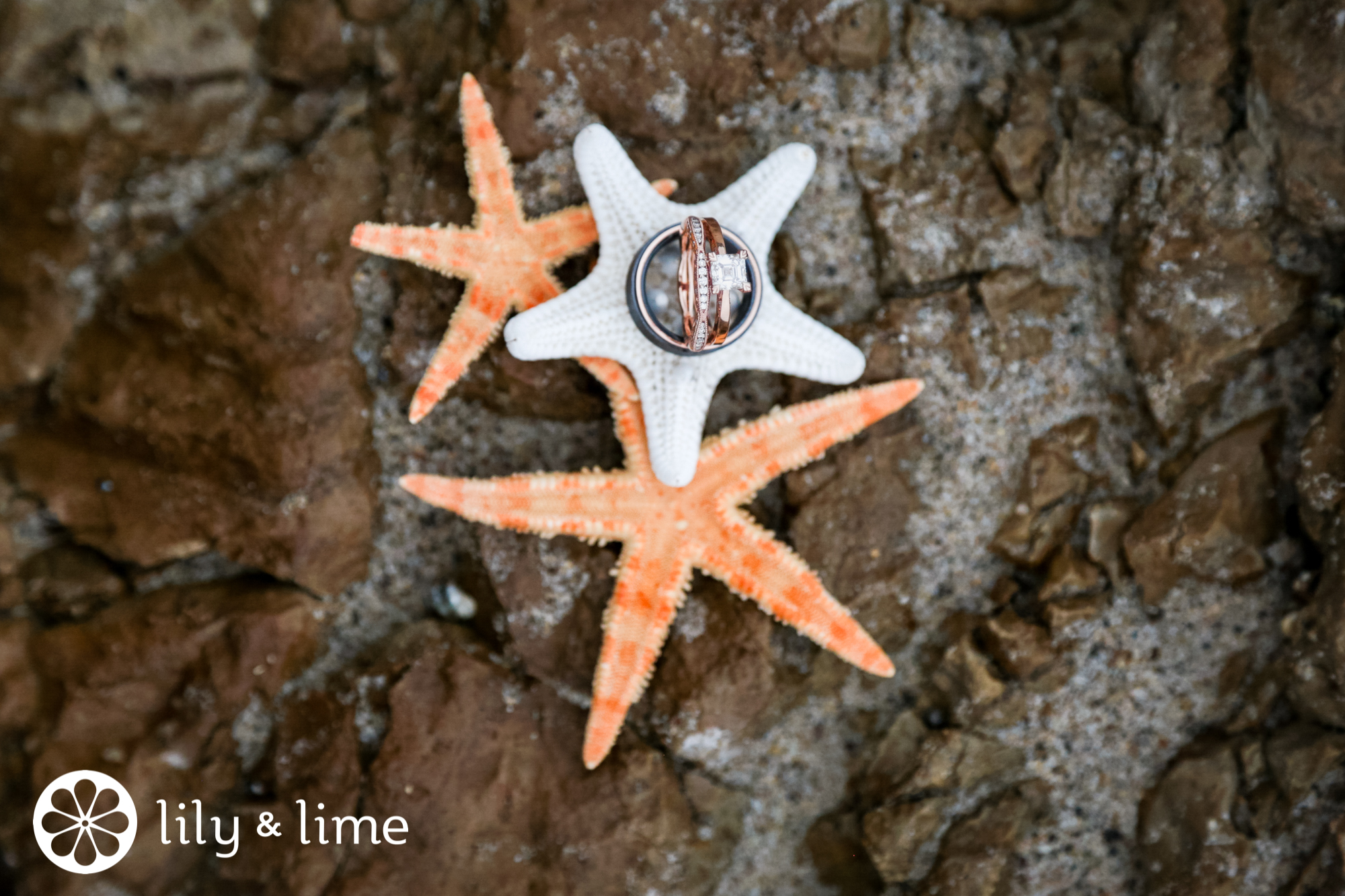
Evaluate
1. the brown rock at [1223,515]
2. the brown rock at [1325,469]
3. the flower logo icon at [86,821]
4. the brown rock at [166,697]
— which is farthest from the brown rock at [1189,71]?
the flower logo icon at [86,821]

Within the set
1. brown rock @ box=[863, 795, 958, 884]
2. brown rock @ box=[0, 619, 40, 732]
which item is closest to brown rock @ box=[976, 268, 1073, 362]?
brown rock @ box=[863, 795, 958, 884]

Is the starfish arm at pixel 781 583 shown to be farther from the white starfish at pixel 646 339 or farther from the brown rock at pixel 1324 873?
the brown rock at pixel 1324 873

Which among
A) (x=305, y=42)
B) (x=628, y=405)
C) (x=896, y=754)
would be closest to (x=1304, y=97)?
(x=628, y=405)

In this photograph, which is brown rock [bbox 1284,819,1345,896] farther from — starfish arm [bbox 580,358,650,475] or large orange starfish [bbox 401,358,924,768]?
starfish arm [bbox 580,358,650,475]

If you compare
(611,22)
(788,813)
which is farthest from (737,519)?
(611,22)

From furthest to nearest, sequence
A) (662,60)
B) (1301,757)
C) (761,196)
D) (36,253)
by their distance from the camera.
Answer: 1. (36,253)
2. (662,60)
3. (1301,757)
4. (761,196)

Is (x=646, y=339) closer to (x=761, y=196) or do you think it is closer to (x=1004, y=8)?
(x=761, y=196)

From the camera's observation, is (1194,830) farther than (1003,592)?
No
